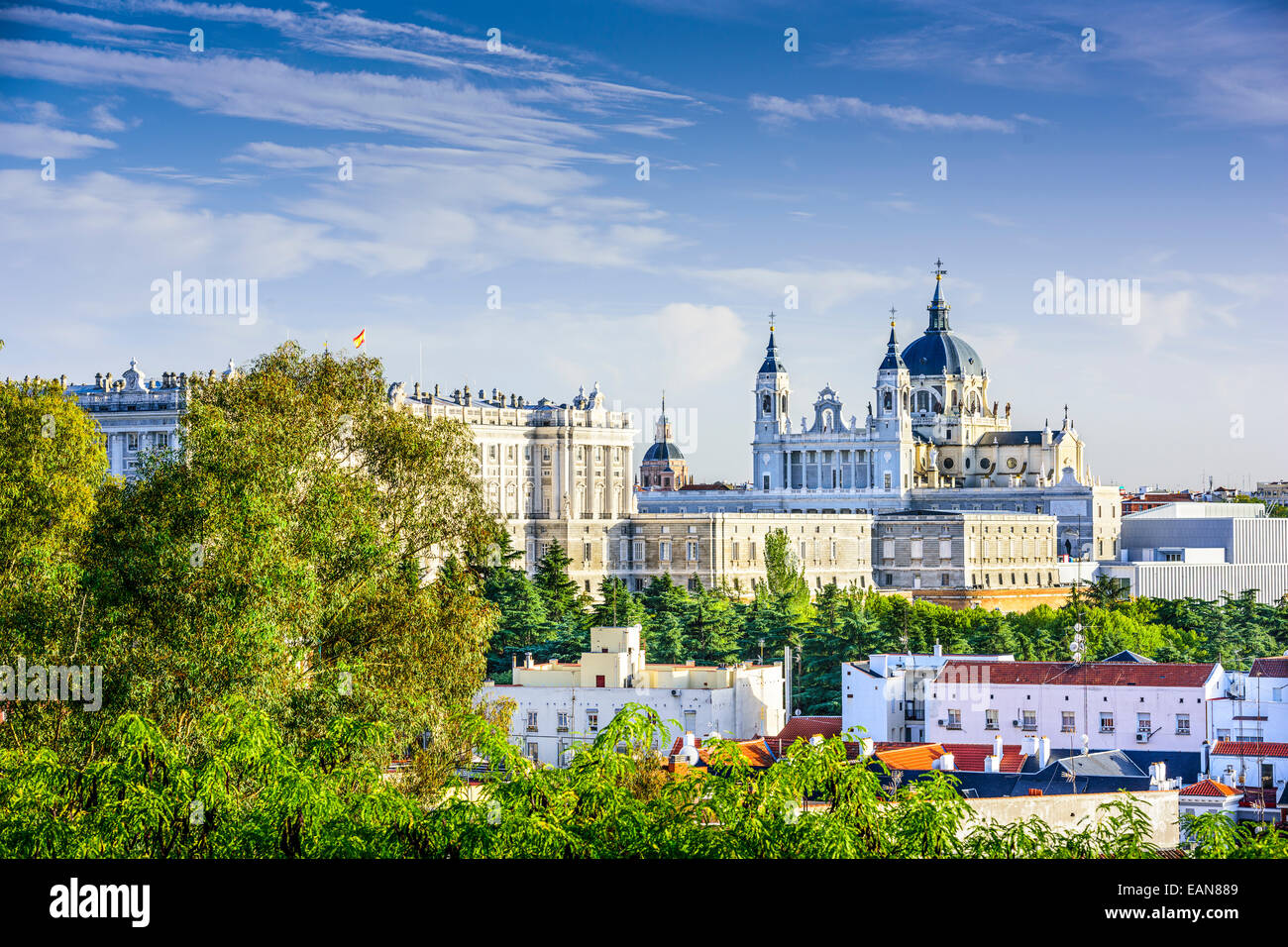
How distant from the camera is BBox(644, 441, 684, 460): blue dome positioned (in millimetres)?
179875

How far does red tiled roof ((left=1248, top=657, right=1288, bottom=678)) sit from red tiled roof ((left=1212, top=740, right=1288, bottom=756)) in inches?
200

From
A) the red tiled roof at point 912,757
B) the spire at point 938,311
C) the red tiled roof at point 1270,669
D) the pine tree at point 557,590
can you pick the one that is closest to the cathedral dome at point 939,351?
the spire at point 938,311

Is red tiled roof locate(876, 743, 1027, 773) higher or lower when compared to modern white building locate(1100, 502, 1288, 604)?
lower

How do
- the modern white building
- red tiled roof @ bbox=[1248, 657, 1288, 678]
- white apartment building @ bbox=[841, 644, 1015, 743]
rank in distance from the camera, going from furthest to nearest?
the modern white building, white apartment building @ bbox=[841, 644, 1015, 743], red tiled roof @ bbox=[1248, 657, 1288, 678]

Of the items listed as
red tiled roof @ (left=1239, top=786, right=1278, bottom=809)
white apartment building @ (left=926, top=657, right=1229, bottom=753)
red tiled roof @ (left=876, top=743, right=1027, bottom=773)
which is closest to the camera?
red tiled roof @ (left=1239, top=786, right=1278, bottom=809)

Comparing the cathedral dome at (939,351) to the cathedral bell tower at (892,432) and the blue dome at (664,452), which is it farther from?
the blue dome at (664,452)

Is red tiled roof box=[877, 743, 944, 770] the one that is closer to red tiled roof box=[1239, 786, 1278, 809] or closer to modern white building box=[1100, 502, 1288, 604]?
red tiled roof box=[1239, 786, 1278, 809]

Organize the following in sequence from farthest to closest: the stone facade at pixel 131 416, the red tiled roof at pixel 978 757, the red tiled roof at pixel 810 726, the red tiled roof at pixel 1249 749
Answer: the stone facade at pixel 131 416
the red tiled roof at pixel 810 726
the red tiled roof at pixel 1249 749
the red tiled roof at pixel 978 757

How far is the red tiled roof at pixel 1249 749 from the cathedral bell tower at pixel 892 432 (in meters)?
83.1

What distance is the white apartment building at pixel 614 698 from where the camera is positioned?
47219 mm

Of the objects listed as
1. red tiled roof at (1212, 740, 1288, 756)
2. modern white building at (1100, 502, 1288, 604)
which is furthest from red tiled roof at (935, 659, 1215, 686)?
modern white building at (1100, 502, 1288, 604)

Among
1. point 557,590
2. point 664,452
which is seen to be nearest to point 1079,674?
point 557,590

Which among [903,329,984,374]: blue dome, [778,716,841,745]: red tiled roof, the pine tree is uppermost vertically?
[903,329,984,374]: blue dome
